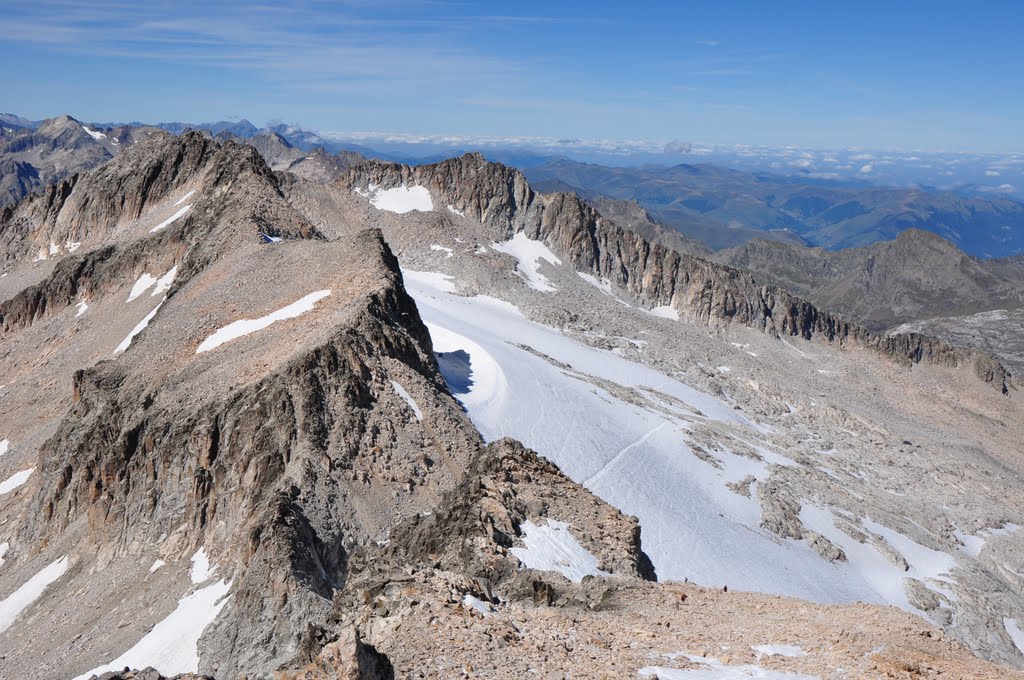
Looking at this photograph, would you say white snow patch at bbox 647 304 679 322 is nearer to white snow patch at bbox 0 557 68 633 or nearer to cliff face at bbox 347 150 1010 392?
cliff face at bbox 347 150 1010 392

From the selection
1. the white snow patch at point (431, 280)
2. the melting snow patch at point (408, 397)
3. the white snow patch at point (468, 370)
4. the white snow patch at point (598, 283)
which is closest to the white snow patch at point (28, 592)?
the melting snow patch at point (408, 397)

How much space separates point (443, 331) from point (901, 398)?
7245 cm

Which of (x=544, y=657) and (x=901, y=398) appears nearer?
(x=544, y=657)

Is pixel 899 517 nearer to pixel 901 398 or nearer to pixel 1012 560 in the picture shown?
pixel 1012 560

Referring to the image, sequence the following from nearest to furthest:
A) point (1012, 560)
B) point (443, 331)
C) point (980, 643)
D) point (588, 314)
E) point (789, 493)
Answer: point (980, 643), point (789, 493), point (1012, 560), point (443, 331), point (588, 314)

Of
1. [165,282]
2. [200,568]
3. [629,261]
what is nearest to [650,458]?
[200,568]

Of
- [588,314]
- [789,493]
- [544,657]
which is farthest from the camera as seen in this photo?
[588,314]

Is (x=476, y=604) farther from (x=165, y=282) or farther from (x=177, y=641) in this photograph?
(x=165, y=282)

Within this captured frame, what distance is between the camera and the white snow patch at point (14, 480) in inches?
1550

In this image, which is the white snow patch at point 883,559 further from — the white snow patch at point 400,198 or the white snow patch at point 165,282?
the white snow patch at point 400,198

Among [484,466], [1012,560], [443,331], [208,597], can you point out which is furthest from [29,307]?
[1012,560]

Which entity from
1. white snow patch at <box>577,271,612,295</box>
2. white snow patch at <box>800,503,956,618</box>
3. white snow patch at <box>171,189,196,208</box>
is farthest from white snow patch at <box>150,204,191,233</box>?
white snow patch at <box>577,271,612,295</box>

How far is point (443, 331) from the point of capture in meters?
68.1

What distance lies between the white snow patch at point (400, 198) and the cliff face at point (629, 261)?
5.24 feet
